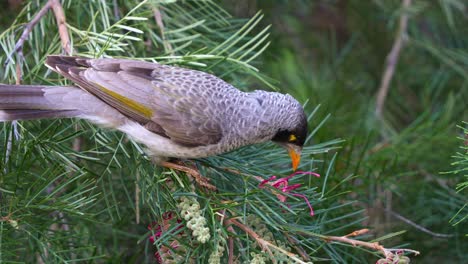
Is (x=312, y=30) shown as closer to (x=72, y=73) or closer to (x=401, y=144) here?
(x=401, y=144)

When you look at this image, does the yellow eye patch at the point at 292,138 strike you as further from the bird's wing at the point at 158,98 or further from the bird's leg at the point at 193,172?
the bird's leg at the point at 193,172

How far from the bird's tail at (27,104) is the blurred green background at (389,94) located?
4.31ft

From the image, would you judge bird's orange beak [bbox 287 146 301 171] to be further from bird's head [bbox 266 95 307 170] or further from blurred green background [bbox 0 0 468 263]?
blurred green background [bbox 0 0 468 263]

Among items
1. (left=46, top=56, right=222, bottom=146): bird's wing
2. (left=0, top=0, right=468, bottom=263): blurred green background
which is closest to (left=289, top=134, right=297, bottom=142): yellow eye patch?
(left=46, top=56, right=222, bottom=146): bird's wing

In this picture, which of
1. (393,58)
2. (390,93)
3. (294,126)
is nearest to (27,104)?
(294,126)

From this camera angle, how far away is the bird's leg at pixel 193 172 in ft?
10.7

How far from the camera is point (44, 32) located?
153 inches

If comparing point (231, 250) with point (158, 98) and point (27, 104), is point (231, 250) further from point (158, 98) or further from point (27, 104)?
point (27, 104)

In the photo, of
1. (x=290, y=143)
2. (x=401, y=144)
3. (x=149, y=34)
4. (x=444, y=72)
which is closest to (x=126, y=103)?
(x=149, y=34)

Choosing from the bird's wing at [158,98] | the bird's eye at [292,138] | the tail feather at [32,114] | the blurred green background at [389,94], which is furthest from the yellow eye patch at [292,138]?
the tail feather at [32,114]

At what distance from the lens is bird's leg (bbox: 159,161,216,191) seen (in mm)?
3268

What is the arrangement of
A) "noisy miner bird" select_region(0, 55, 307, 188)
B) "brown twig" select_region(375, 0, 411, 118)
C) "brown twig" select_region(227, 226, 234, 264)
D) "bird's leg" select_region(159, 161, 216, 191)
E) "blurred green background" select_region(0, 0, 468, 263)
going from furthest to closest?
"brown twig" select_region(375, 0, 411, 118), "blurred green background" select_region(0, 0, 468, 263), "noisy miner bird" select_region(0, 55, 307, 188), "bird's leg" select_region(159, 161, 216, 191), "brown twig" select_region(227, 226, 234, 264)

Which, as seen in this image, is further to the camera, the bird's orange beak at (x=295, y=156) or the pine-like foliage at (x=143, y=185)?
the bird's orange beak at (x=295, y=156)

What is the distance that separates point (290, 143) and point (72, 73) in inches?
46.7
